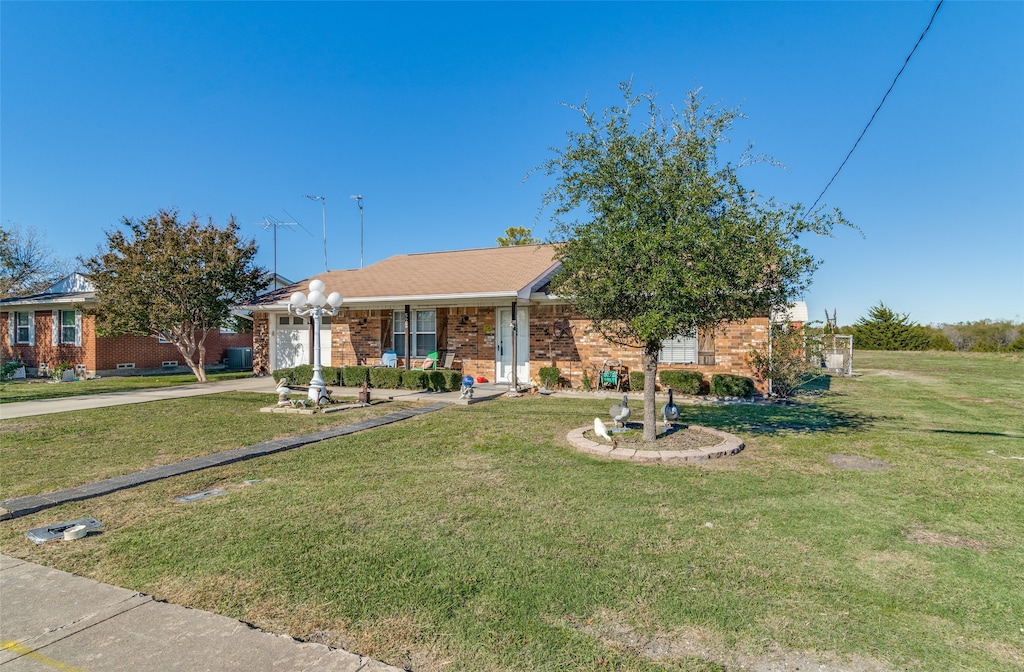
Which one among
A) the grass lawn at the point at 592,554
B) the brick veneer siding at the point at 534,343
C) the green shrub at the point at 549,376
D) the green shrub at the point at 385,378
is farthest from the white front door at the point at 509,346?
the grass lawn at the point at 592,554

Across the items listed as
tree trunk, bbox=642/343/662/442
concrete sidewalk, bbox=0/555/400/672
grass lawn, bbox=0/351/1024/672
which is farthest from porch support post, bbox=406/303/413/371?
concrete sidewalk, bbox=0/555/400/672

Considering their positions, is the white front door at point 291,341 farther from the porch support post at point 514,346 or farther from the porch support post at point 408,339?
the porch support post at point 514,346

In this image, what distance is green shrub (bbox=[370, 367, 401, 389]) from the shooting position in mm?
14336

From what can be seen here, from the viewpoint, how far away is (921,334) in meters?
33.4

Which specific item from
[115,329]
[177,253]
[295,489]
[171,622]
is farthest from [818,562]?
[115,329]

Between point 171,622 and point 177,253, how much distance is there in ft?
53.9

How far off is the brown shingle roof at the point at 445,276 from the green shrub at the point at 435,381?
2022 millimetres

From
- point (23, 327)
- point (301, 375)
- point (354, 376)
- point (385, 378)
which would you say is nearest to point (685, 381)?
point (385, 378)

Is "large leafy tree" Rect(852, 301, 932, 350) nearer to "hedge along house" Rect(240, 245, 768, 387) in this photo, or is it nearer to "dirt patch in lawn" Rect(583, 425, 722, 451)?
"hedge along house" Rect(240, 245, 768, 387)

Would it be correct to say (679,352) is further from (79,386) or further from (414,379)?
(79,386)

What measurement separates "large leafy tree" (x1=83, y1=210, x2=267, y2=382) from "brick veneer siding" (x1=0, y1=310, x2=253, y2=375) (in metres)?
1.92

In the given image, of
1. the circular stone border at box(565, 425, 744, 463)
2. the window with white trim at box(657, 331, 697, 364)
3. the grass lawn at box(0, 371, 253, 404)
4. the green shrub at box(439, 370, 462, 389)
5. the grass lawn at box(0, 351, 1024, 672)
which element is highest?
the window with white trim at box(657, 331, 697, 364)

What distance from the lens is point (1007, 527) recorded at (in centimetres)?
436

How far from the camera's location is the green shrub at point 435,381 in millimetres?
13734
